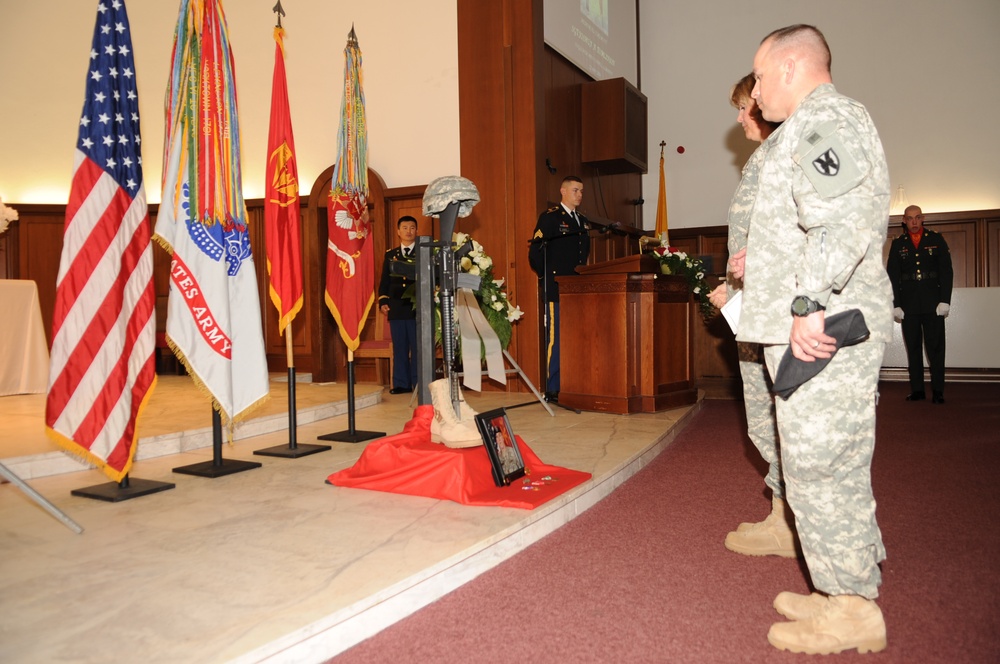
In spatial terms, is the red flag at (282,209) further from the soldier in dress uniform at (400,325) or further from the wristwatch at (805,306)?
the wristwatch at (805,306)

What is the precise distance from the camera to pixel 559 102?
286 inches

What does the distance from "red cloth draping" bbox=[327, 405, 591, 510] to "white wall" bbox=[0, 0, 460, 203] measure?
4.47 metres

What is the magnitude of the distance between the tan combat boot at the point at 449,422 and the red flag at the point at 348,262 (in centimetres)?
133

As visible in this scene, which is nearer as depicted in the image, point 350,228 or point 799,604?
point 799,604

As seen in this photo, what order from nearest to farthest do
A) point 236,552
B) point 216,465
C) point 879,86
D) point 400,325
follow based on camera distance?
point 236,552, point 216,465, point 400,325, point 879,86

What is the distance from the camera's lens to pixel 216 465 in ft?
12.1

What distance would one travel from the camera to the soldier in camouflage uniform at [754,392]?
2410 mm

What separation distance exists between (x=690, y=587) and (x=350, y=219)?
10.3 ft

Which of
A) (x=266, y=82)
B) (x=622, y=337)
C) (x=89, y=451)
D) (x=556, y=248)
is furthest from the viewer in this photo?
(x=266, y=82)

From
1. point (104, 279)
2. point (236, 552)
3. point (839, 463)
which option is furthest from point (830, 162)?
point (104, 279)

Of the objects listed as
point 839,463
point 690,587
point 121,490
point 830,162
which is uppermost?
point 830,162

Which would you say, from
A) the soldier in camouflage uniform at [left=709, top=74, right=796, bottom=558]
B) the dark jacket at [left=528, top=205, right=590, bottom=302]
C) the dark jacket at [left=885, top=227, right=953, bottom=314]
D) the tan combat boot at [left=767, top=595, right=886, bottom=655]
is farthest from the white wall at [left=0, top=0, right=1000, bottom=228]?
the tan combat boot at [left=767, top=595, right=886, bottom=655]

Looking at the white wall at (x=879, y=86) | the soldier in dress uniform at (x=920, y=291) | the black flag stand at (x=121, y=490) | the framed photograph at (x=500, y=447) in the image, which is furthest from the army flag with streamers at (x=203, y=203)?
the white wall at (x=879, y=86)

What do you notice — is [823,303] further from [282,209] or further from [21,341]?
[21,341]
